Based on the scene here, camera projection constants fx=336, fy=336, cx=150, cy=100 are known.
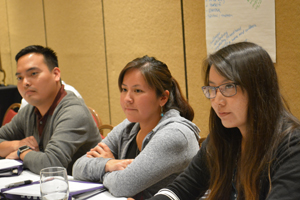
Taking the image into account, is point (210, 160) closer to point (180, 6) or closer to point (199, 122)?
point (199, 122)

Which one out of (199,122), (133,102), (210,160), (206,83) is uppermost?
(206,83)

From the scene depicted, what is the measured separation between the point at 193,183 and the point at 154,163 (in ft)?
0.76

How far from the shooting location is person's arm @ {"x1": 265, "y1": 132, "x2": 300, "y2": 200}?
1.08 m

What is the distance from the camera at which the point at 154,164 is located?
5.41ft

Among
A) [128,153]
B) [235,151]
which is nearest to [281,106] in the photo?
[235,151]

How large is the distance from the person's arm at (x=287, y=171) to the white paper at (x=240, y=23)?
1370 mm

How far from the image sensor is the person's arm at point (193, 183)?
1503 mm

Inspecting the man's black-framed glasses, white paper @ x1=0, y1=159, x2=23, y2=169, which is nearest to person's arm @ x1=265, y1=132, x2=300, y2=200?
the man's black-framed glasses

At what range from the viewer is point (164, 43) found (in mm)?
3297

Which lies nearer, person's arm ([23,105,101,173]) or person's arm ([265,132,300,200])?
person's arm ([265,132,300,200])

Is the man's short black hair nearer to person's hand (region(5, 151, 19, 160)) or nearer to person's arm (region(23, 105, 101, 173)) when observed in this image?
person's arm (region(23, 105, 101, 173))

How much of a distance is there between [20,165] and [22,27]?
13.8ft

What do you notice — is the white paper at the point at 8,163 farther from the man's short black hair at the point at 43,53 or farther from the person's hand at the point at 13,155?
the man's short black hair at the point at 43,53

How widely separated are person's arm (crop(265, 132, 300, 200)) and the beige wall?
1.24 metres
